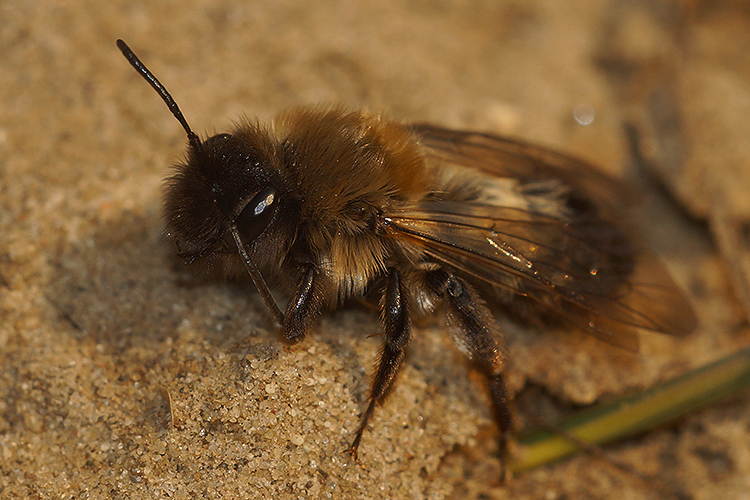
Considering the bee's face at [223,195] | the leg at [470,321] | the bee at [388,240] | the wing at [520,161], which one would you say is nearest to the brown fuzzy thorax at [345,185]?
the bee at [388,240]

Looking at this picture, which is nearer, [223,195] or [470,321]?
[223,195]

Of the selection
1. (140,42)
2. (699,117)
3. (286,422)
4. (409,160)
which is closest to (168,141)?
(140,42)

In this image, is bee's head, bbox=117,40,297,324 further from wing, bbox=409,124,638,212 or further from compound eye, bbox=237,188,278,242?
wing, bbox=409,124,638,212

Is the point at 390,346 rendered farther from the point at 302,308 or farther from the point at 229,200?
the point at 229,200

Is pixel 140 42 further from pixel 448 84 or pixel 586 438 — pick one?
pixel 586 438

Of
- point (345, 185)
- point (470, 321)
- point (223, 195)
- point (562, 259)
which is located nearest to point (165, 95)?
point (223, 195)

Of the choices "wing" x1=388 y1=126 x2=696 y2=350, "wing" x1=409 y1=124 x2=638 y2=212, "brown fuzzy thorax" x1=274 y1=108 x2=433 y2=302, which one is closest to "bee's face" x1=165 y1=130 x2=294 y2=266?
"brown fuzzy thorax" x1=274 y1=108 x2=433 y2=302
